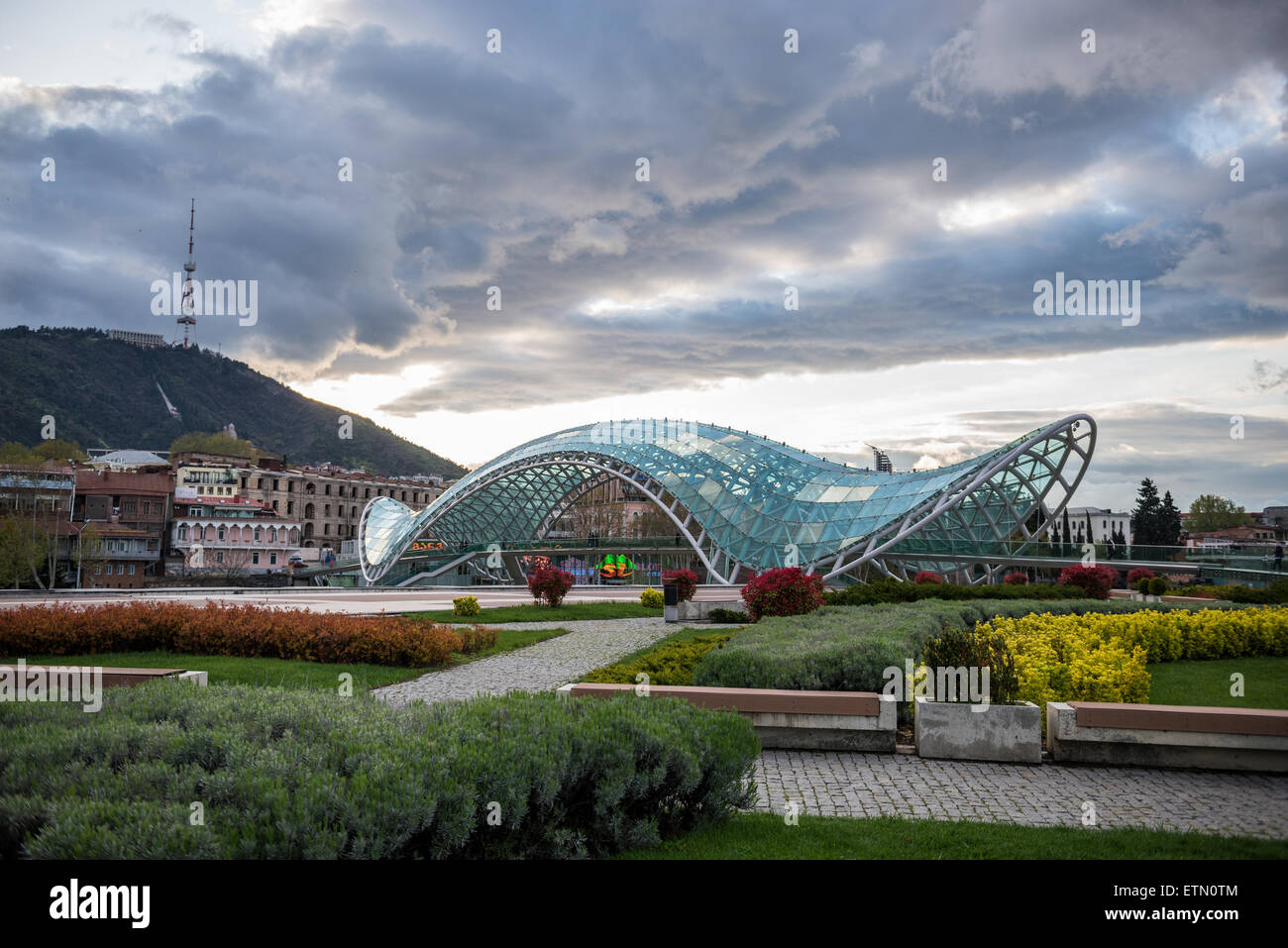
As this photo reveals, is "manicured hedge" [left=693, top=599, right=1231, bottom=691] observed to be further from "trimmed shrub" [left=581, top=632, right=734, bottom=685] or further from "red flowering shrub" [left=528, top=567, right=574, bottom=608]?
"red flowering shrub" [left=528, top=567, right=574, bottom=608]

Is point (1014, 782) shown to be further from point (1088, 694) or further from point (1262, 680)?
point (1262, 680)

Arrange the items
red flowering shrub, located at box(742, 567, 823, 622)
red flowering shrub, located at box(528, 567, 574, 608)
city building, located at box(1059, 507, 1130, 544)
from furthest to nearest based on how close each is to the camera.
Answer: city building, located at box(1059, 507, 1130, 544) < red flowering shrub, located at box(528, 567, 574, 608) < red flowering shrub, located at box(742, 567, 823, 622)

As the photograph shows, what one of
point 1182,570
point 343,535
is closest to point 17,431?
point 343,535

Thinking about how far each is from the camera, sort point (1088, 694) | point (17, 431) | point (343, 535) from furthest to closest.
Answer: point (343, 535) → point (17, 431) → point (1088, 694)

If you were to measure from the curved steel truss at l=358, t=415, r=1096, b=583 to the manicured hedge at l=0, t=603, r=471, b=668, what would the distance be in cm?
2838

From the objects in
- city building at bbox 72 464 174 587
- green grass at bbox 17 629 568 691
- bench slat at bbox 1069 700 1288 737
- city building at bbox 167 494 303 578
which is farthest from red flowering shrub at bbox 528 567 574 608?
city building at bbox 167 494 303 578

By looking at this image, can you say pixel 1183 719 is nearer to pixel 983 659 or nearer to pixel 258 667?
pixel 983 659

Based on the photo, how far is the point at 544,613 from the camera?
92.1 feet

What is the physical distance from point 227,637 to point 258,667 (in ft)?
7.83

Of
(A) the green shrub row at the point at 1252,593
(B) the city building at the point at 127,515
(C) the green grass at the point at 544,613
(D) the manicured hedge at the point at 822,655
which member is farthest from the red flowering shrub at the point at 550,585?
(B) the city building at the point at 127,515

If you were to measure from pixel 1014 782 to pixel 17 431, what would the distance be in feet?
397

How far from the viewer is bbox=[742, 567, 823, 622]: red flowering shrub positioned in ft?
74.9
